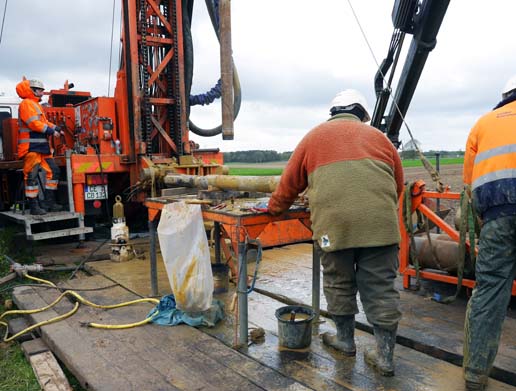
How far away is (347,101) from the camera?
322 centimetres

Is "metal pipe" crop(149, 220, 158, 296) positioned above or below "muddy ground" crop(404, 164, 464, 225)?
above

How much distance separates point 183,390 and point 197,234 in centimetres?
124

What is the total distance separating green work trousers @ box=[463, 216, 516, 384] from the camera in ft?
9.07

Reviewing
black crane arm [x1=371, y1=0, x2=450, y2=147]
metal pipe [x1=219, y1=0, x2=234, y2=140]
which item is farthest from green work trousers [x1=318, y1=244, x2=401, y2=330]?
black crane arm [x1=371, y1=0, x2=450, y2=147]

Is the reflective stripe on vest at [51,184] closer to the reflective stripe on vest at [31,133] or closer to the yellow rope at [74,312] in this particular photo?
the reflective stripe on vest at [31,133]

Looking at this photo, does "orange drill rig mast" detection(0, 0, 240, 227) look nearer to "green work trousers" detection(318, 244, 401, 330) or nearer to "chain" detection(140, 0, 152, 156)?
"chain" detection(140, 0, 152, 156)

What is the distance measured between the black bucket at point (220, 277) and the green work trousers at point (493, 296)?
2430mm

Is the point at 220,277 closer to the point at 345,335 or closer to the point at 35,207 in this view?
the point at 345,335

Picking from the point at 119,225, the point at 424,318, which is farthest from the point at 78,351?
the point at 119,225

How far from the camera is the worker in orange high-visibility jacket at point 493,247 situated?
2738 mm

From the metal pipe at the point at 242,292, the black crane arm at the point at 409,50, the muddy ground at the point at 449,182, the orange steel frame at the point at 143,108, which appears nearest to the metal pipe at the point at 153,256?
A: the metal pipe at the point at 242,292

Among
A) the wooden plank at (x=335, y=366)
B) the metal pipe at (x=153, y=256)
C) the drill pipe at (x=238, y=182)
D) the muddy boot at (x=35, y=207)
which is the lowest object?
the wooden plank at (x=335, y=366)

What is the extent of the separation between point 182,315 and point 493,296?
7.44 feet

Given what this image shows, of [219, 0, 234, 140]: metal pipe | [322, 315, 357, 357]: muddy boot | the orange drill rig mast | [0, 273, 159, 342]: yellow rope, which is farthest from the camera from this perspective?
the orange drill rig mast
